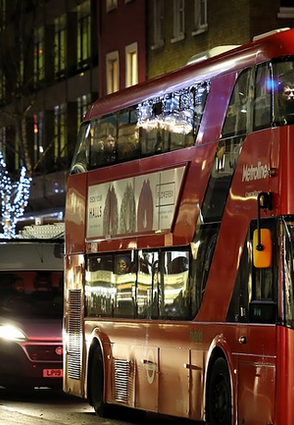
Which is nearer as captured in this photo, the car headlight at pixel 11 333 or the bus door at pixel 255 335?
the bus door at pixel 255 335

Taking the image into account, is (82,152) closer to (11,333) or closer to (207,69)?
(11,333)

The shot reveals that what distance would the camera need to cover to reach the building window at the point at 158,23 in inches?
1858

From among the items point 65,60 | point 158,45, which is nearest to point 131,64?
point 158,45

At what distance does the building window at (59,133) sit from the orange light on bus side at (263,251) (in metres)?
43.2

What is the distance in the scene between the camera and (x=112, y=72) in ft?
170

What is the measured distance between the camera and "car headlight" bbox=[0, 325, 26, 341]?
24.2 metres

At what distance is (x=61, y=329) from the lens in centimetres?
2448

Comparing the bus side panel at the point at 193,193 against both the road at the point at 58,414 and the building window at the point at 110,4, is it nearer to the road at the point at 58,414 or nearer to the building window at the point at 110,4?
the road at the point at 58,414

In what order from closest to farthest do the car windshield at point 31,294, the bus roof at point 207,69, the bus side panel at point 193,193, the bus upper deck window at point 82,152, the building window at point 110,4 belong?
the bus roof at point 207,69 → the bus side panel at point 193,193 → the bus upper deck window at point 82,152 → the car windshield at point 31,294 → the building window at point 110,4

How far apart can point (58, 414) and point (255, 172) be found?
675 centimetres

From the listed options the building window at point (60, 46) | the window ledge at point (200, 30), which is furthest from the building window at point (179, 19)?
the building window at point (60, 46)

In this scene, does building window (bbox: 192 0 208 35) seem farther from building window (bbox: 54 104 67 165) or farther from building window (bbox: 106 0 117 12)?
building window (bbox: 54 104 67 165)

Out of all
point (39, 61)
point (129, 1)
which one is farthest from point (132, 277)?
point (39, 61)

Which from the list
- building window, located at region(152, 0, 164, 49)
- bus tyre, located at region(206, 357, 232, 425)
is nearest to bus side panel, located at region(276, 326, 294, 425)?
bus tyre, located at region(206, 357, 232, 425)
